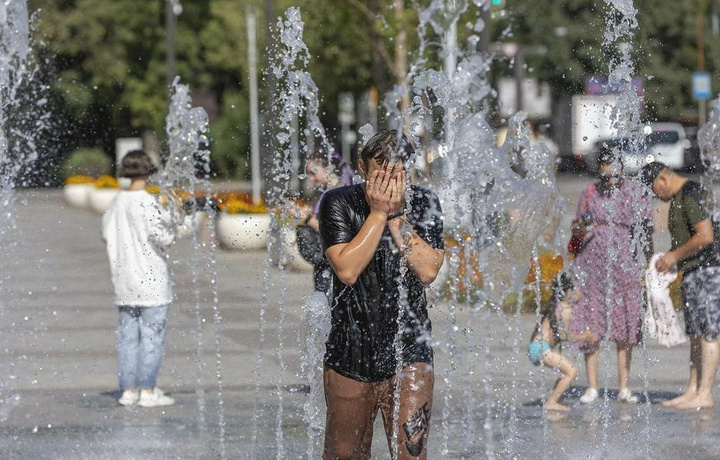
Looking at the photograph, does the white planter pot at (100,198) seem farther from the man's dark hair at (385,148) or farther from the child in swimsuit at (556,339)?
the man's dark hair at (385,148)

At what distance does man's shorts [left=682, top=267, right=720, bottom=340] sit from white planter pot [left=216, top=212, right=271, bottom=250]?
11.7 m

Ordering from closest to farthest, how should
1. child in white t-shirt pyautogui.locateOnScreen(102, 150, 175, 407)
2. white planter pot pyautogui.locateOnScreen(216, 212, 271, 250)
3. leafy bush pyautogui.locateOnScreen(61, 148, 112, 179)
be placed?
1. child in white t-shirt pyautogui.locateOnScreen(102, 150, 175, 407)
2. white planter pot pyautogui.locateOnScreen(216, 212, 271, 250)
3. leafy bush pyautogui.locateOnScreen(61, 148, 112, 179)

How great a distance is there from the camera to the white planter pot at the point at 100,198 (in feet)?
101

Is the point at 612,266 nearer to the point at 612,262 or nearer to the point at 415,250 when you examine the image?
the point at 612,262

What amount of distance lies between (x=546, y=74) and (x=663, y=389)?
52.5m

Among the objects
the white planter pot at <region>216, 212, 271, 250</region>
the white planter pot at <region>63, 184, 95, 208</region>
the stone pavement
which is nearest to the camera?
the stone pavement

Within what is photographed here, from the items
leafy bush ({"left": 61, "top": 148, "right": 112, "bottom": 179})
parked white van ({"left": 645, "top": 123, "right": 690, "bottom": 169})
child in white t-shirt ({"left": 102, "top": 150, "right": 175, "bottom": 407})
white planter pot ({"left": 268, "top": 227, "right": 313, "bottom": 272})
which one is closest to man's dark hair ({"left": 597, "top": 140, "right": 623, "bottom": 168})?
child in white t-shirt ({"left": 102, "top": 150, "right": 175, "bottom": 407})

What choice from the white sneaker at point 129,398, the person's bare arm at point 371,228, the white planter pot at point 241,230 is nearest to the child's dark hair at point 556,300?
the white sneaker at point 129,398

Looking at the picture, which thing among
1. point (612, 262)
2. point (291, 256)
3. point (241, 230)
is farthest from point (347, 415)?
point (241, 230)

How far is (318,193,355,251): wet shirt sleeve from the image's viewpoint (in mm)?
4723

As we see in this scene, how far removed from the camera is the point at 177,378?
378 inches

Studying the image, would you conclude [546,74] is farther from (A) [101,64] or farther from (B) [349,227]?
(B) [349,227]

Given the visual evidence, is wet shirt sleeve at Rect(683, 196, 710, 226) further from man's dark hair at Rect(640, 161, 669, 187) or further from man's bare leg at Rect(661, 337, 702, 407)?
man's bare leg at Rect(661, 337, 702, 407)

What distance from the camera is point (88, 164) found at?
160ft
